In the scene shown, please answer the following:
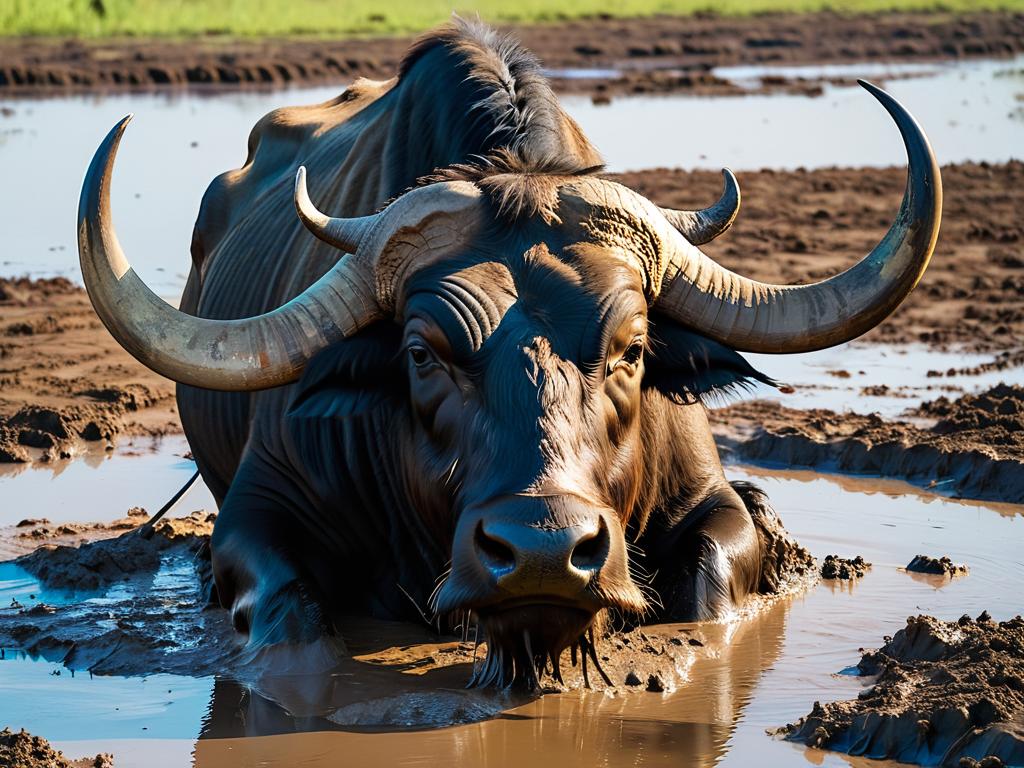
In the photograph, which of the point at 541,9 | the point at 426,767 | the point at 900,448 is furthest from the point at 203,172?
the point at 541,9

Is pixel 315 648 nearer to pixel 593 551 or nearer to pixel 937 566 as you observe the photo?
pixel 593 551

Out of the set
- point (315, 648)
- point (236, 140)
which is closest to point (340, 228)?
point (315, 648)

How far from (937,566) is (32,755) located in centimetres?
330

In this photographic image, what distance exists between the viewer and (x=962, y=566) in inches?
245

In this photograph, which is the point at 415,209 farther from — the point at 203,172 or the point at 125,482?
the point at 203,172

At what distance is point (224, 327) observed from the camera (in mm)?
5105

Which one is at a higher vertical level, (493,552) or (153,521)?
(493,552)

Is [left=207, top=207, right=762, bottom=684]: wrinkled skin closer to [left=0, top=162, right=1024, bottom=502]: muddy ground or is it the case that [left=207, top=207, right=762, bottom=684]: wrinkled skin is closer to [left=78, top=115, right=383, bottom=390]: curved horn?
[left=78, top=115, right=383, bottom=390]: curved horn

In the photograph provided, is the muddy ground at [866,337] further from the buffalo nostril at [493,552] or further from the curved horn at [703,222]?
the buffalo nostril at [493,552]

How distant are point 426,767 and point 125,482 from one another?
369cm

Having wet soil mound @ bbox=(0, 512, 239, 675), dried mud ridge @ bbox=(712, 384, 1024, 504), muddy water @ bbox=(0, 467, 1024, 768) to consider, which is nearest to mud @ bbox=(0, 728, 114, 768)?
muddy water @ bbox=(0, 467, 1024, 768)

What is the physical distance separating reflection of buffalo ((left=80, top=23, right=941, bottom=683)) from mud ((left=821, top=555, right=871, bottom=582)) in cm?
24

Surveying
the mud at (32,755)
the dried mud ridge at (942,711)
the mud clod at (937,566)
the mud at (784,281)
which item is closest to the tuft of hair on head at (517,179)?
the mud at (784,281)

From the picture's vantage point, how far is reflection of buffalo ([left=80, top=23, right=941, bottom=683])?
4.39 metres
